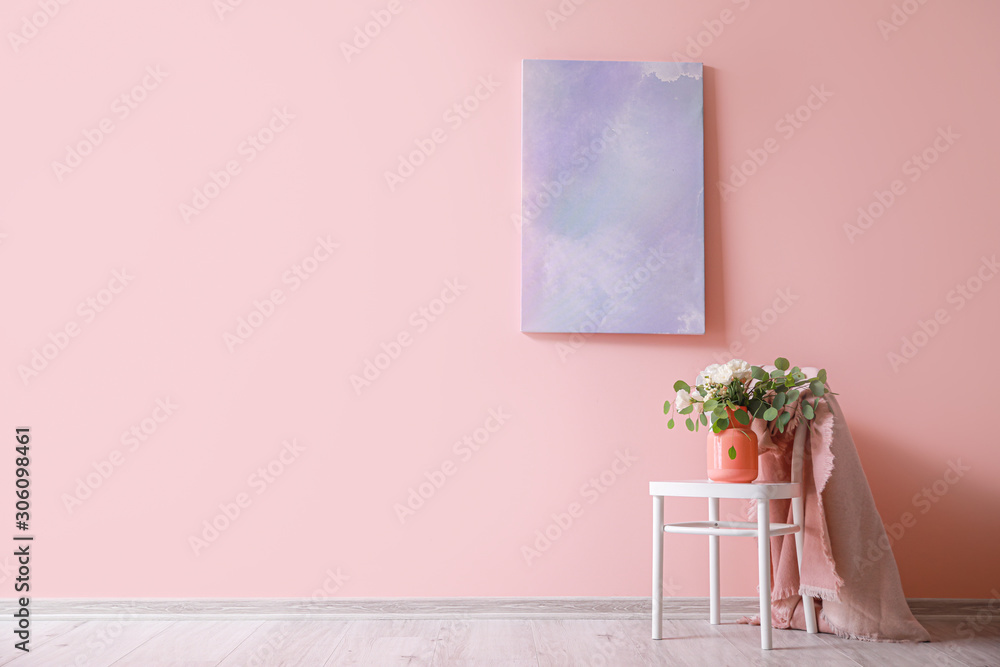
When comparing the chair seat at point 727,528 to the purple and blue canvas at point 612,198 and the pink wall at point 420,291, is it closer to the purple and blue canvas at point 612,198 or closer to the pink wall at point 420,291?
the pink wall at point 420,291

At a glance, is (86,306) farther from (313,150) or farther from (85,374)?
(313,150)

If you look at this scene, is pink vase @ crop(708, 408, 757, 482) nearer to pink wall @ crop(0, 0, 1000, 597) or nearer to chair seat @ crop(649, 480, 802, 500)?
chair seat @ crop(649, 480, 802, 500)

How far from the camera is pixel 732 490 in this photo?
1916 millimetres

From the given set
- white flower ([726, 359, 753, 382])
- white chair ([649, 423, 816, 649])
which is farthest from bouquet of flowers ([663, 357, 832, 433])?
white chair ([649, 423, 816, 649])

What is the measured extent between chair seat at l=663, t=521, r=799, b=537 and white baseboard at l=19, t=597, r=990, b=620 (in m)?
0.34

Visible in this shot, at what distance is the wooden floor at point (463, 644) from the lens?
184cm

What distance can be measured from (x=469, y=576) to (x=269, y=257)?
3.64ft

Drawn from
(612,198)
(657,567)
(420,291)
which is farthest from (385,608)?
(612,198)

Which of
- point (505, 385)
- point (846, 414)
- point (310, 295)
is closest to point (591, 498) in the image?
point (505, 385)

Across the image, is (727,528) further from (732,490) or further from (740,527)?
(732,490)

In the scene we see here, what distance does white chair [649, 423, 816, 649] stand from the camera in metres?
1.88

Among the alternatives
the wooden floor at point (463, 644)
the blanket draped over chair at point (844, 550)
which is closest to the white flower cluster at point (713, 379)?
the blanket draped over chair at point (844, 550)

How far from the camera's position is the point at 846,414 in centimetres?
238

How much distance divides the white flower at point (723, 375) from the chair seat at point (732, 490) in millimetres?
261
